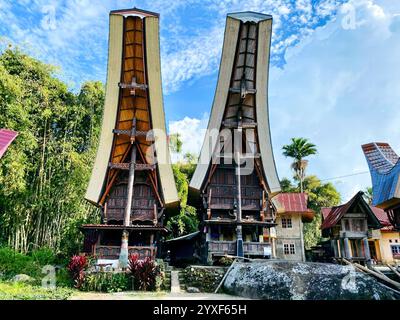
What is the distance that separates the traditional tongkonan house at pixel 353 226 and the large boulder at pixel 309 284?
35.7ft

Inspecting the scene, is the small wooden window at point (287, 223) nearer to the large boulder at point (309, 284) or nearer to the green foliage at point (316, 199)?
the green foliage at point (316, 199)

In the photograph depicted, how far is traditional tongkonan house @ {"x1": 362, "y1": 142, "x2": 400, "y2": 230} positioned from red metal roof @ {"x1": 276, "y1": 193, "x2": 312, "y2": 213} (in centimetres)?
715

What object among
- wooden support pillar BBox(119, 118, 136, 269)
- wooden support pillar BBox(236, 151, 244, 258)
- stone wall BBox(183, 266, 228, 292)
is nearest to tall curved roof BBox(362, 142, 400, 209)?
wooden support pillar BBox(236, 151, 244, 258)

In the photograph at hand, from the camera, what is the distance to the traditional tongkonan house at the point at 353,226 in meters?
18.0

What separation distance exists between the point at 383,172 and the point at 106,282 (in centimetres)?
1141

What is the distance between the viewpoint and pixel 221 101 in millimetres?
15938

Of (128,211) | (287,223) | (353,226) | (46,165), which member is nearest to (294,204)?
(287,223)

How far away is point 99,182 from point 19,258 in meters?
4.63

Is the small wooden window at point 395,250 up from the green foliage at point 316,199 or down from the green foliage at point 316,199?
down

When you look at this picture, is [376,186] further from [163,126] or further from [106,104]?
[106,104]

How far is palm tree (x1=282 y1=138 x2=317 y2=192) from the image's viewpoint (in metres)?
29.1

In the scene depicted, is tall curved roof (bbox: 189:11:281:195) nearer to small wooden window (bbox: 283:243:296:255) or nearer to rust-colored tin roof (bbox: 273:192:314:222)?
rust-colored tin roof (bbox: 273:192:314:222)

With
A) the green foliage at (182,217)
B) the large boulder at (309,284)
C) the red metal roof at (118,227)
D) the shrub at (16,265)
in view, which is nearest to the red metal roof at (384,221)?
the green foliage at (182,217)

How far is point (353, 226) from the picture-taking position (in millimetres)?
18406
